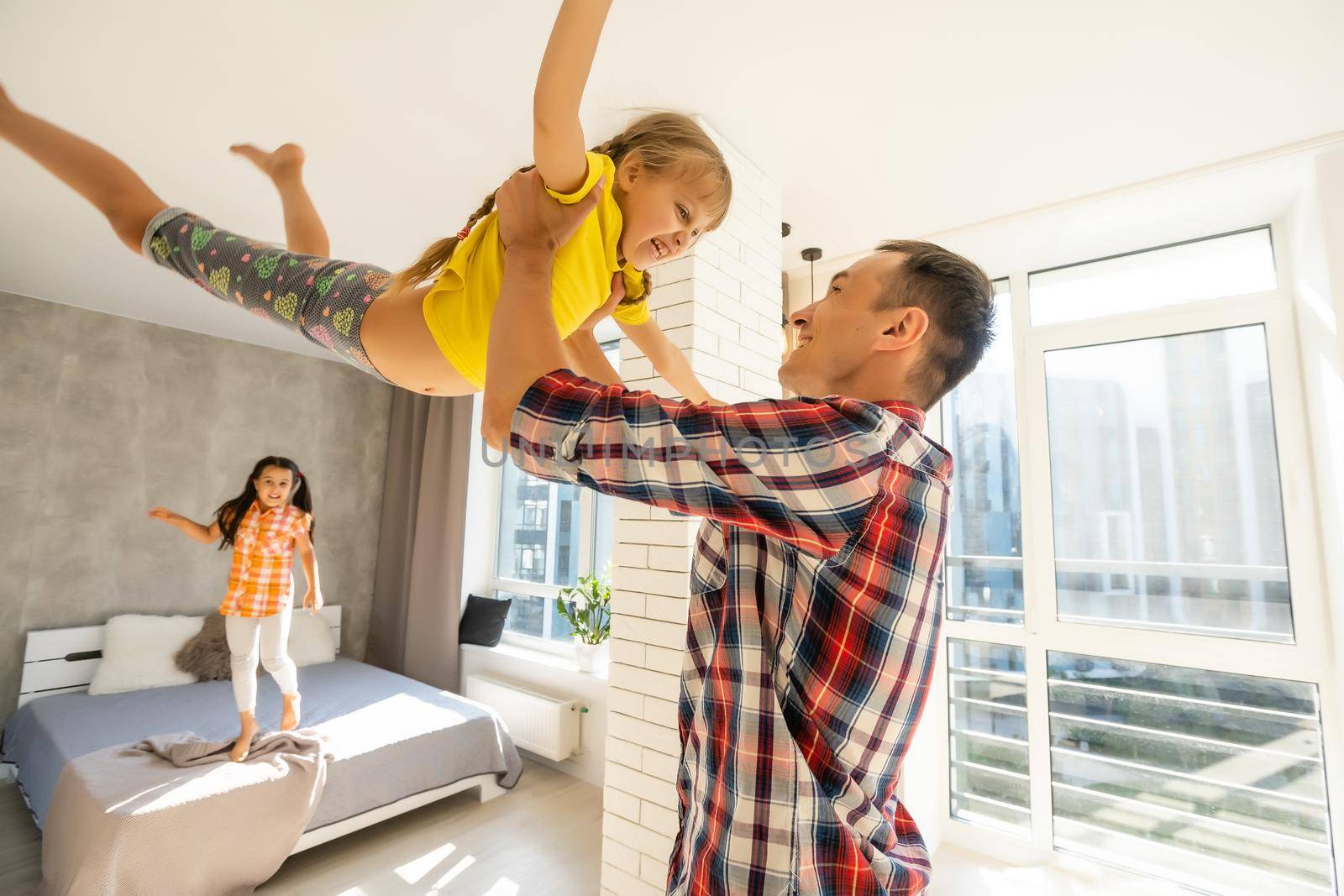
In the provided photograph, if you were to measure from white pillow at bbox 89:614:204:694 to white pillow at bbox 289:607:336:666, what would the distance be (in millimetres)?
540

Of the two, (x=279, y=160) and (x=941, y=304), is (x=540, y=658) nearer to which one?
(x=279, y=160)

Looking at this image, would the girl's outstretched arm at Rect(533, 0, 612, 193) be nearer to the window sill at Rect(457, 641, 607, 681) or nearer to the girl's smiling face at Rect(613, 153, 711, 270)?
the girl's smiling face at Rect(613, 153, 711, 270)

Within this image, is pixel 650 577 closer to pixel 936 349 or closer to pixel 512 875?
pixel 936 349

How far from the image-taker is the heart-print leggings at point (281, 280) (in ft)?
3.72

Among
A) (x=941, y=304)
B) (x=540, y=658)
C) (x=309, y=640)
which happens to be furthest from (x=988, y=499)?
(x=309, y=640)

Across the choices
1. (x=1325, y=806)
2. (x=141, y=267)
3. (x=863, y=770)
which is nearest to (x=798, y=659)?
(x=863, y=770)

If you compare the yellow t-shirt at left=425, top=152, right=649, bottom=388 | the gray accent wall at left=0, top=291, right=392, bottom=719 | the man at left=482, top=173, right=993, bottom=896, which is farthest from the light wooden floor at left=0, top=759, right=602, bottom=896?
the yellow t-shirt at left=425, top=152, right=649, bottom=388

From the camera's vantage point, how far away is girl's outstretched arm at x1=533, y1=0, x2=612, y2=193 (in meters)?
0.73

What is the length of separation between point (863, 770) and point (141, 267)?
389 centimetres

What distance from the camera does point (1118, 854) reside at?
2.75m

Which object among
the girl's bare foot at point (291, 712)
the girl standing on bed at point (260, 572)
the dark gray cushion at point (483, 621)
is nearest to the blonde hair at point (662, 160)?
the girl standing on bed at point (260, 572)

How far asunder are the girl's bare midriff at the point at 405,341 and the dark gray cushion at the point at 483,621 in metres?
3.67

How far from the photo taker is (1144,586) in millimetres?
2775

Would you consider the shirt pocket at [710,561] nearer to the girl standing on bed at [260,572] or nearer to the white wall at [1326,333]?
the girl standing on bed at [260,572]
